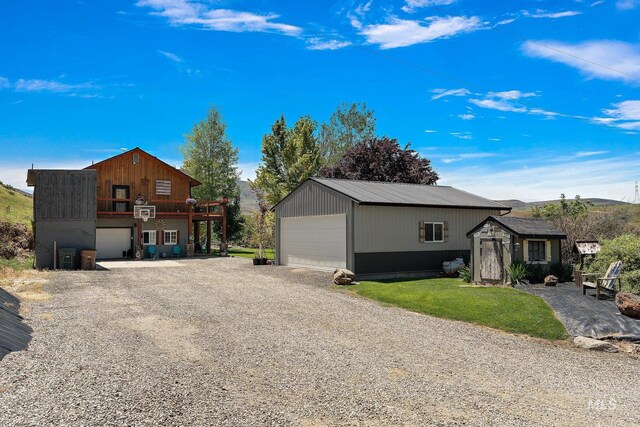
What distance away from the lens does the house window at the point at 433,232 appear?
22.7 metres

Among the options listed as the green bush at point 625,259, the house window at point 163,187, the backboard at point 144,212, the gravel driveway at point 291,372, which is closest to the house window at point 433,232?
the green bush at point 625,259

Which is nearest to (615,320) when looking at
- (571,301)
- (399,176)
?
(571,301)

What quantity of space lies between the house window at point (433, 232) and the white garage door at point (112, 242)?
21.7 meters

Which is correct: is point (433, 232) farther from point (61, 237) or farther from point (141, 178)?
point (141, 178)

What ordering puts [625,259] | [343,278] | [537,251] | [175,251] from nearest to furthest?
[625,259]
[537,251]
[343,278]
[175,251]

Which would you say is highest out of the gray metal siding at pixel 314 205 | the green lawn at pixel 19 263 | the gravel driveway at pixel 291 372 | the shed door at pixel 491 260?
the gray metal siding at pixel 314 205

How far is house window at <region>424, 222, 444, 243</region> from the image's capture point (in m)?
22.7

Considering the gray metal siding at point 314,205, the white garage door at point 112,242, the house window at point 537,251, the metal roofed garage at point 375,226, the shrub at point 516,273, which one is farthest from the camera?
the white garage door at point 112,242

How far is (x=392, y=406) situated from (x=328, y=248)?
53.8 feet

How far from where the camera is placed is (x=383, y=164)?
132 feet

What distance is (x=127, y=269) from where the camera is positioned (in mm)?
24672

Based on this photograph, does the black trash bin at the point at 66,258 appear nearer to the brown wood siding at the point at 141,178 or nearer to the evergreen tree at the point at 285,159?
the brown wood siding at the point at 141,178

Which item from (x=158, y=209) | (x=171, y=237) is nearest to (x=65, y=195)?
(x=158, y=209)

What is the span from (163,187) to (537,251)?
26644mm
